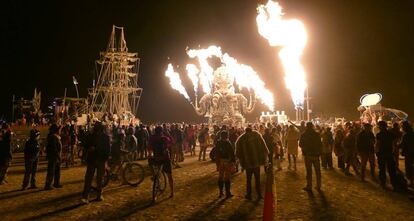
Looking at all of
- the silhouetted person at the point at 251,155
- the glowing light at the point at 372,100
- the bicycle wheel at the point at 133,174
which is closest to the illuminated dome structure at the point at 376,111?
the glowing light at the point at 372,100

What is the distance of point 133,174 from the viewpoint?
37.9 ft

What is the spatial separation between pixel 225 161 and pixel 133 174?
143 inches

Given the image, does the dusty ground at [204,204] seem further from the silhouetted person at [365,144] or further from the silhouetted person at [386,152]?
the silhouetted person at [365,144]

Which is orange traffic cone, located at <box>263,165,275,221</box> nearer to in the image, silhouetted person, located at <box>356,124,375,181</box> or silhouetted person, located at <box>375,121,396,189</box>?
silhouetted person, located at <box>375,121,396,189</box>

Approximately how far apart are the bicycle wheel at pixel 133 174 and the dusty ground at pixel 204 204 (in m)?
0.23

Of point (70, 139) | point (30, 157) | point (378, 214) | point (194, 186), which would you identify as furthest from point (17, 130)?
point (378, 214)

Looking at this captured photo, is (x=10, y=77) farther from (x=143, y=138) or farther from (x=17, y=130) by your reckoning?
(x=143, y=138)

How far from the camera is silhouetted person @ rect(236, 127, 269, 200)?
9.19m

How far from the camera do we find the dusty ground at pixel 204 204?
747cm

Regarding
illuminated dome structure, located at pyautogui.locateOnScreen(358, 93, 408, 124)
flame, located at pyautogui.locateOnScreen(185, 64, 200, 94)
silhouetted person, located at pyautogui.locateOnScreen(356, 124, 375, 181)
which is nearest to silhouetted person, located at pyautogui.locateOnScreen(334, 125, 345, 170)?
silhouetted person, located at pyautogui.locateOnScreen(356, 124, 375, 181)

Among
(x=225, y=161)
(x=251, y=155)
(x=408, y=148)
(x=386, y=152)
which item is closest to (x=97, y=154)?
(x=225, y=161)

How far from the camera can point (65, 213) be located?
776 centimetres

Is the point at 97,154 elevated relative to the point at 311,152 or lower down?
elevated

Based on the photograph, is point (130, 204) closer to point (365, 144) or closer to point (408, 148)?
point (365, 144)
